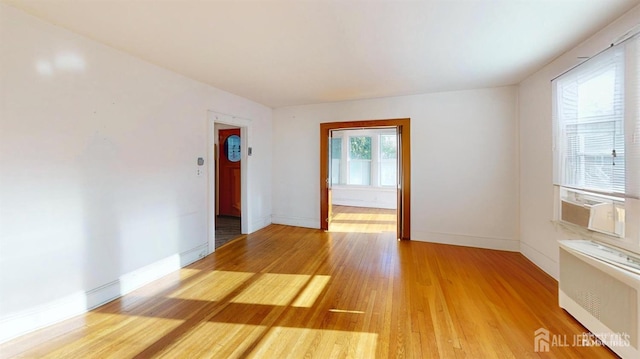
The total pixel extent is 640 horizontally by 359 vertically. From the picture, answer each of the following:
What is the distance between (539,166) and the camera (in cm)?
307

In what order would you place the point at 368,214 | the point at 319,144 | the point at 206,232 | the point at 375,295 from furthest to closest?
the point at 368,214 < the point at 319,144 < the point at 206,232 < the point at 375,295

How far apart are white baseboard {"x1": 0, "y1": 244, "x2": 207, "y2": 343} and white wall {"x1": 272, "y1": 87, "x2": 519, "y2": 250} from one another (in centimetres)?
369

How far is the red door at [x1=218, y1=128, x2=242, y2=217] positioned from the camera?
227 inches

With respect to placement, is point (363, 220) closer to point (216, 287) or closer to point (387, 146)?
point (387, 146)

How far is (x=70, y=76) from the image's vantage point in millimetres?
2100

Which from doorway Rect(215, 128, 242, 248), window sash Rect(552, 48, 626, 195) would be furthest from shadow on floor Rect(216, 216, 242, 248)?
window sash Rect(552, 48, 626, 195)

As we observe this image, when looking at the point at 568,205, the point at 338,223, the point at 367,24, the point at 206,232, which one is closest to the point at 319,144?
the point at 338,223

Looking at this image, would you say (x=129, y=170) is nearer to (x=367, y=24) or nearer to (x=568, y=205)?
(x=367, y=24)

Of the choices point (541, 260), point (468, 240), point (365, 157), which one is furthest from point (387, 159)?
point (541, 260)

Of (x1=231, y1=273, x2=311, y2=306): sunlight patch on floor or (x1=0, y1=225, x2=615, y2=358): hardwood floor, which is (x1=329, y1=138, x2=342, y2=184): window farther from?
(x1=231, y1=273, x2=311, y2=306): sunlight patch on floor

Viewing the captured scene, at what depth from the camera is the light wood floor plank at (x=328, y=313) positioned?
173cm

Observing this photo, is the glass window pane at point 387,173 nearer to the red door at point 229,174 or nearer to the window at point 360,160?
the window at point 360,160

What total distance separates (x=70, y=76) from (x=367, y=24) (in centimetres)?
255

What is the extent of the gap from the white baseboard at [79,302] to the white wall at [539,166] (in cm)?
448
